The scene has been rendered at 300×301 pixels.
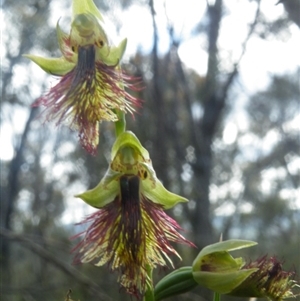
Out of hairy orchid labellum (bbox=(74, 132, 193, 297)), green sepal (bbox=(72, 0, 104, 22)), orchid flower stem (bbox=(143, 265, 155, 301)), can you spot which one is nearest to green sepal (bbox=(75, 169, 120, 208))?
hairy orchid labellum (bbox=(74, 132, 193, 297))

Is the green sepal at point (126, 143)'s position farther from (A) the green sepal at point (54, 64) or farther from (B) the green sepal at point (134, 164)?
(A) the green sepal at point (54, 64)

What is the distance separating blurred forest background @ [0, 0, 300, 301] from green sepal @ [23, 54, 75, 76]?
1722mm

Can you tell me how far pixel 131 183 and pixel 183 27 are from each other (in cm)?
315

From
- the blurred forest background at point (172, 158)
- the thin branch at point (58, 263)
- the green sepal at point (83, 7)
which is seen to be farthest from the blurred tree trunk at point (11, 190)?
the green sepal at point (83, 7)

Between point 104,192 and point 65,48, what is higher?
point 65,48

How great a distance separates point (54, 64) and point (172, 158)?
11.7ft

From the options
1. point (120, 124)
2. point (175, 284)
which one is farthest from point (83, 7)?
point (175, 284)

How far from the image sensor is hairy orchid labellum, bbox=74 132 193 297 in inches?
33.0

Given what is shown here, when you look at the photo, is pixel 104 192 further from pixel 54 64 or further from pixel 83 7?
pixel 83 7

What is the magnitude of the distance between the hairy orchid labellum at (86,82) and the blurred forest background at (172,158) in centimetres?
170

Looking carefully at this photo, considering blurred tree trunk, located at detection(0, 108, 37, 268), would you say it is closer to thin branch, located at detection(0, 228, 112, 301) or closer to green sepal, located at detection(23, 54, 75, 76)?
thin branch, located at detection(0, 228, 112, 301)

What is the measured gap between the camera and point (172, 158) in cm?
447

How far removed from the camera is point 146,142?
459 cm

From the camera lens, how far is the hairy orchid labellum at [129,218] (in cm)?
84
